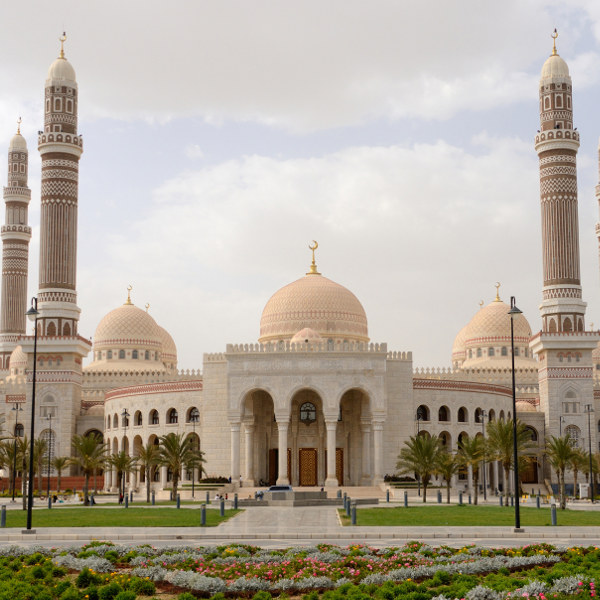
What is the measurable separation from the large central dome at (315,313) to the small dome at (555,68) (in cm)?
2274

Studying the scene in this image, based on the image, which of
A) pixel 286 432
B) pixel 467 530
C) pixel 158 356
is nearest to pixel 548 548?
pixel 467 530

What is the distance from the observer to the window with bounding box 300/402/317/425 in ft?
214

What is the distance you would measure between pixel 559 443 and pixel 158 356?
49.2 meters

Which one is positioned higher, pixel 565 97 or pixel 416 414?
pixel 565 97

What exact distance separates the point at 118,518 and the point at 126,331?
53637 mm

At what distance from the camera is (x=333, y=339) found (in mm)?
69625

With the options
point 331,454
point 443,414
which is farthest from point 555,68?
point 331,454

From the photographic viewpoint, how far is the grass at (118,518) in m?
32.0

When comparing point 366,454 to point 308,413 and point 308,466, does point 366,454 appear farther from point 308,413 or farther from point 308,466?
point 308,413

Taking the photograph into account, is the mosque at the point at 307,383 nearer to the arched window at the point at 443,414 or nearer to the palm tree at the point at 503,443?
the arched window at the point at 443,414

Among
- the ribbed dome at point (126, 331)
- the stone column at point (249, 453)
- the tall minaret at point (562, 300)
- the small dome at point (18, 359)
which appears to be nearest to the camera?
the stone column at point (249, 453)

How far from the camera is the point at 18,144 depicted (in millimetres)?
90250

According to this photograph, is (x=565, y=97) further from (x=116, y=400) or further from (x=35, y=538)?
(x=35, y=538)

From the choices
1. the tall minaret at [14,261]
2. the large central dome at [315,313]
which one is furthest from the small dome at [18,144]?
the large central dome at [315,313]
